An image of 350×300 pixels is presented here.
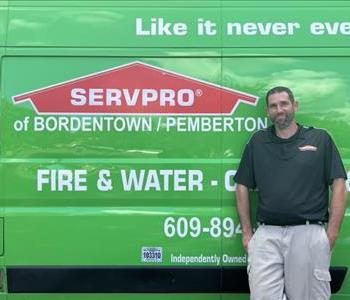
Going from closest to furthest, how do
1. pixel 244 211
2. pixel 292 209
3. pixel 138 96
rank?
pixel 292 209
pixel 244 211
pixel 138 96

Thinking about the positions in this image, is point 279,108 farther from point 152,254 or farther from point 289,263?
point 152,254

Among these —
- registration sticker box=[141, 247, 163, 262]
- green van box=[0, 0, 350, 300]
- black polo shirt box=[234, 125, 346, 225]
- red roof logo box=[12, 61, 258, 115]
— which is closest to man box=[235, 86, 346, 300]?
black polo shirt box=[234, 125, 346, 225]

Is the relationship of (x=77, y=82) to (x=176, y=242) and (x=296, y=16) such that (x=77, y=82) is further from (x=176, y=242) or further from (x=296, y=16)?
(x=296, y=16)

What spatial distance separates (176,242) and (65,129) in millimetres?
919

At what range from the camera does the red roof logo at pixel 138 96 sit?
3164mm

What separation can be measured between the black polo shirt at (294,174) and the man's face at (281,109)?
0.10 m

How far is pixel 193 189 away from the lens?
123 inches

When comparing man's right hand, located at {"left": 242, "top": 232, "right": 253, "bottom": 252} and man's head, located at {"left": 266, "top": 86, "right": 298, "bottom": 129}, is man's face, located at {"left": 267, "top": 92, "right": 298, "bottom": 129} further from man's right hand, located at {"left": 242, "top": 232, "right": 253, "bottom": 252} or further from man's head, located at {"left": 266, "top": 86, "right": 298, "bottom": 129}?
man's right hand, located at {"left": 242, "top": 232, "right": 253, "bottom": 252}

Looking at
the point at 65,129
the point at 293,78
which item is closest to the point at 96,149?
the point at 65,129

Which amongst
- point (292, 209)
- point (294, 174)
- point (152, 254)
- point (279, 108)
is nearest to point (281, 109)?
point (279, 108)

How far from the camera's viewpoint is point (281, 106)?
299 cm

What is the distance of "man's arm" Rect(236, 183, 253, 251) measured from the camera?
3.07 metres

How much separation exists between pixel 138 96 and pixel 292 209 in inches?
42.8

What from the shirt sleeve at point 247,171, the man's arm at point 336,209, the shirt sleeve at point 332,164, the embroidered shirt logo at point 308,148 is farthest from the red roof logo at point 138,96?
the man's arm at point 336,209
